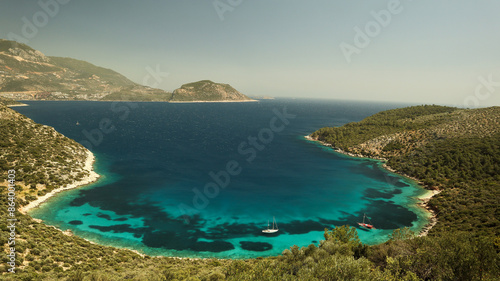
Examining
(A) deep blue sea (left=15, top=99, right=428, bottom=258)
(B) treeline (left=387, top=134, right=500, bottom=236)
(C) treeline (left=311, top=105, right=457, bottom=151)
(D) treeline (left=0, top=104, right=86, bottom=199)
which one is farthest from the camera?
(C) treeline (left=311, top=105, right=457, bottom=151)

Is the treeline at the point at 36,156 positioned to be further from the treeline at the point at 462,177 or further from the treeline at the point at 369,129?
the treeline at the point at 369,129

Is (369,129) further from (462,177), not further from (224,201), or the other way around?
(224,201)

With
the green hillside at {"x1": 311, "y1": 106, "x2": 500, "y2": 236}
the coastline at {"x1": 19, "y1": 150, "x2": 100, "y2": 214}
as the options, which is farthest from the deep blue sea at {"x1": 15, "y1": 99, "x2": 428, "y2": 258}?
the green hillside at {"x1": 311, "y1": 106, "x2": 500, "y2": 236}

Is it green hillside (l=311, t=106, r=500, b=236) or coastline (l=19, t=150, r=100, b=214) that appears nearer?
coastline (l=19, t=150, r=100, b=214)

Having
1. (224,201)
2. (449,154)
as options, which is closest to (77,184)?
(224,201)

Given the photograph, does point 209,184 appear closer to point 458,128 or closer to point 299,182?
point 299,182

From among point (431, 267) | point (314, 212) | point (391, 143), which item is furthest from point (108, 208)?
point (391, 143)

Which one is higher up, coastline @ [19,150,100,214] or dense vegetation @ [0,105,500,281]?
dense vegetation @ [0,105,500,281]

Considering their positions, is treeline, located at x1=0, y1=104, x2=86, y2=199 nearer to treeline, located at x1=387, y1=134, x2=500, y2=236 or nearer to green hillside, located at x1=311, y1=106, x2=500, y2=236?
green hillside, located at x1=311, y1=106, x2=500, y2=236
